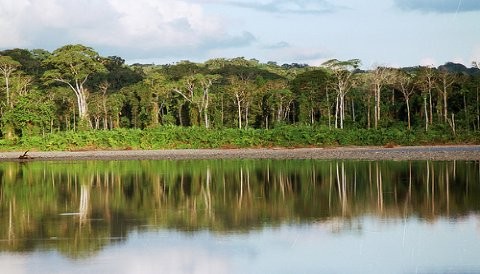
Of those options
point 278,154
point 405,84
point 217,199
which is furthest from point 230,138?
point 217,199

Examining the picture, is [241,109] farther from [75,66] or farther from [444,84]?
[444,84]

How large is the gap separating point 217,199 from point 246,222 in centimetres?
589

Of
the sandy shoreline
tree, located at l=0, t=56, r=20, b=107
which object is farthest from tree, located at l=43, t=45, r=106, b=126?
the sandy shoreline

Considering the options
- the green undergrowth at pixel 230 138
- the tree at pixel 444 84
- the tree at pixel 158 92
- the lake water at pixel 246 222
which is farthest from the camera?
the tree at pixel 158 92

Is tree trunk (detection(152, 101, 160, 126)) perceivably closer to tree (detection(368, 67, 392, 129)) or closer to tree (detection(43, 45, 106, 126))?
tree (detection(43, 45, 106, 126))

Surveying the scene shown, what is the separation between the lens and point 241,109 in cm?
7375

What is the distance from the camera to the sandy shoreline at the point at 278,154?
158 feet

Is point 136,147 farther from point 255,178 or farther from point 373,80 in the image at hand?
point 255,178

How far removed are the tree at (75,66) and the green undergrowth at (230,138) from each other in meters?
8.85

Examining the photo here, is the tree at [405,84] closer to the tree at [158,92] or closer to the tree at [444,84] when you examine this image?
the tree at [444,84]

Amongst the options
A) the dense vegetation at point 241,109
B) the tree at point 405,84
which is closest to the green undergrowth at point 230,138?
the dense vegetation at point 241,109

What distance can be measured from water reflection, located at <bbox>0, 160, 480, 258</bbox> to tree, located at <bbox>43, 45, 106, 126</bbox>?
29763 millimetres

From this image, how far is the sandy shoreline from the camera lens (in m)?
48.2

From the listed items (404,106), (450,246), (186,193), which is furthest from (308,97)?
(450,246)
